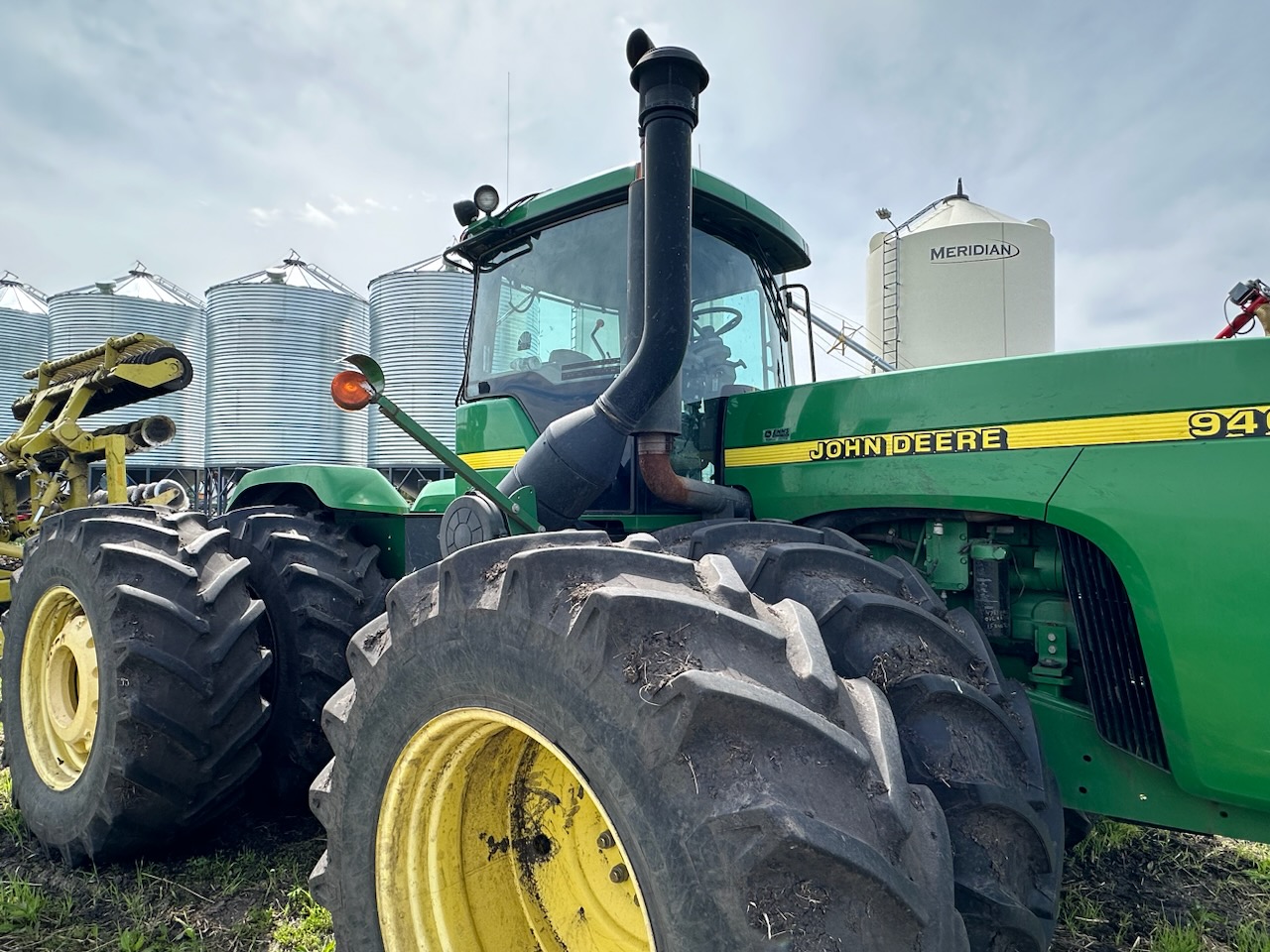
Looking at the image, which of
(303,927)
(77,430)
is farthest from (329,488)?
(77,430)

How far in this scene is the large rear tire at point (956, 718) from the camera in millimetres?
1735

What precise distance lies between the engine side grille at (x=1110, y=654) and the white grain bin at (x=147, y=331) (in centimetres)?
1435

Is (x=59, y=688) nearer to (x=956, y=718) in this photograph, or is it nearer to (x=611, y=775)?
(x=611, y=775)

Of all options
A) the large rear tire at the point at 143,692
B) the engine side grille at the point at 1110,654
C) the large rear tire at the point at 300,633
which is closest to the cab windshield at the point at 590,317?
the large rear tire at the point at 300,633

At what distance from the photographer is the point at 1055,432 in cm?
223

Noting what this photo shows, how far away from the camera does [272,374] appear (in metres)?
12.9

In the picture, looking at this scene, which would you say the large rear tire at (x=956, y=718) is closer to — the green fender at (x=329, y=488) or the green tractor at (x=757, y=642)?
the green tractor at (x=757, y=642)

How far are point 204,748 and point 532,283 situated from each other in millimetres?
2006

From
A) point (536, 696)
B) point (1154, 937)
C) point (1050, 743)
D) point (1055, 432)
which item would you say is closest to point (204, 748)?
point (536, 696)

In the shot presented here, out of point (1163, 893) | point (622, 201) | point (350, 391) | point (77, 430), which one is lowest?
point (1163, 893)

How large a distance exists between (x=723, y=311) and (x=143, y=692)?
94.8 inches

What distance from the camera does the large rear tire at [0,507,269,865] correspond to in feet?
8.80

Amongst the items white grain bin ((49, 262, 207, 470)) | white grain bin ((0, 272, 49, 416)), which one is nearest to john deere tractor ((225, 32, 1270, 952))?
white grain bin ((49, 262, 207, 470))

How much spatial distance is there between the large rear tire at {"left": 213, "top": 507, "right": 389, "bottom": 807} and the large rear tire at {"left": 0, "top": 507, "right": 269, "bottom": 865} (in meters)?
0.25
